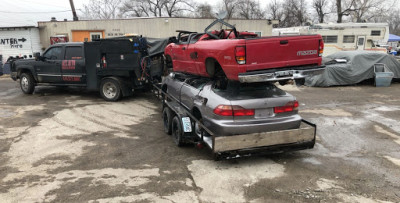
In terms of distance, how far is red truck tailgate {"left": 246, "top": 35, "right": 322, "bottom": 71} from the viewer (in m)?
4.62

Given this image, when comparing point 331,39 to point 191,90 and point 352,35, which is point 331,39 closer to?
point 352,35

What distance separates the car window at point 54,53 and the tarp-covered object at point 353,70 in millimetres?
10588

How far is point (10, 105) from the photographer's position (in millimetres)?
9484

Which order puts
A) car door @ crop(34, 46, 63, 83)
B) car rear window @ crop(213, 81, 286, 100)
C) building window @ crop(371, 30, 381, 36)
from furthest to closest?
building window @ crop(371, 30, 381, 36) → car door @ crop(34, 46, 63, 83) → car rear window @ crop(213, 81, 286, 100)

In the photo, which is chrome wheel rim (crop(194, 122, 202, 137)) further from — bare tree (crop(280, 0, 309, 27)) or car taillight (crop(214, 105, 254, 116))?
bare tree (crop(280, 0, 309, 27))

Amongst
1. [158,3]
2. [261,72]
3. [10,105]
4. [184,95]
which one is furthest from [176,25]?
[158,3]

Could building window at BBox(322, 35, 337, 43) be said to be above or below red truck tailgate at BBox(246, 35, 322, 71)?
above

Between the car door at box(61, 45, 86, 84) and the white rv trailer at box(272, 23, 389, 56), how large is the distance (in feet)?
54.2

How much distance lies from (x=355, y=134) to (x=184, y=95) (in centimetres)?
400

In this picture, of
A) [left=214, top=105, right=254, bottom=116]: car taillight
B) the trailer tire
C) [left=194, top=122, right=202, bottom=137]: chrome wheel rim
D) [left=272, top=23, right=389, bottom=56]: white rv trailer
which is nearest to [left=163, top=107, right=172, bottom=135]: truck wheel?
the trailer tire

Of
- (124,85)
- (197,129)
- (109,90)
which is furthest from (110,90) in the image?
(197,129)

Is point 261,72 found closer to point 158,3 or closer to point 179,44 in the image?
point 179,44

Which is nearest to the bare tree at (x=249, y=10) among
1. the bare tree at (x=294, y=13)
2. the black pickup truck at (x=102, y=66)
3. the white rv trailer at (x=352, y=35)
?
the bare tree at (x=294, y=13)

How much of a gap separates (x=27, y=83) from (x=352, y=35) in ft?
65.5
